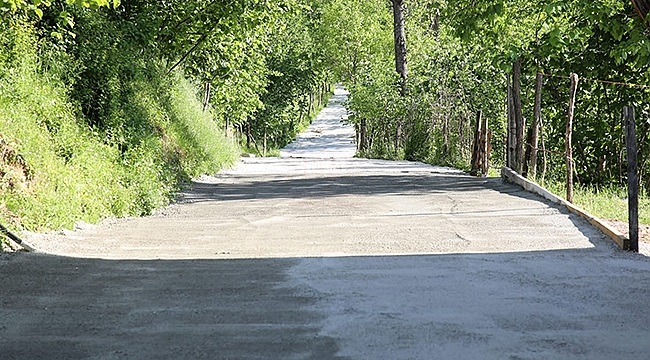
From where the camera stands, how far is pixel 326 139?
227 feet

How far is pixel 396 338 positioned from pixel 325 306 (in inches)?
44.9

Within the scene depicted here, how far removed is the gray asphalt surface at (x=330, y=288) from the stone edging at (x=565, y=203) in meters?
0.16

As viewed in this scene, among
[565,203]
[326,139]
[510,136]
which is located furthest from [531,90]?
[326,139]

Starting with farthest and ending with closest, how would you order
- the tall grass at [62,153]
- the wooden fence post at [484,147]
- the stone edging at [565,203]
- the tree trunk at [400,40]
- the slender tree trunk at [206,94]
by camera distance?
1. the tree trunk at [400,40]
2. the slender tree trunk at [206,94]
3. the wooden fence post at [484,147]
4. the tall grass at [62,153]
5. the stone edging at [565,203]

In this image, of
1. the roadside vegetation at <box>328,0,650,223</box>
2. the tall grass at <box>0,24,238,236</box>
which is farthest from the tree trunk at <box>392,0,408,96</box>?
the tall grass at <box>0,24,238,236</box>

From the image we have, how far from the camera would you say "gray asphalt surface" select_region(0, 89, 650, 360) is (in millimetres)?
5906

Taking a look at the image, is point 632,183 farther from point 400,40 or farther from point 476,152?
point 400,40

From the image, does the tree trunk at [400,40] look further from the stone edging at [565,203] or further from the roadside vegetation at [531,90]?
the stone edging at [565,203]

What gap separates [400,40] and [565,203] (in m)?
26.4

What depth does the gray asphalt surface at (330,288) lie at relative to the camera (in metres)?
5.91

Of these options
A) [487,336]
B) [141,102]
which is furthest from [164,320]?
[141,102]

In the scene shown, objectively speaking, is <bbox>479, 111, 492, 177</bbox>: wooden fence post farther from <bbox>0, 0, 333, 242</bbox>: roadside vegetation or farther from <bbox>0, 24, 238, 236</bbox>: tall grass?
<bbox>0, 24, 238, 236</bbox>: tall grass

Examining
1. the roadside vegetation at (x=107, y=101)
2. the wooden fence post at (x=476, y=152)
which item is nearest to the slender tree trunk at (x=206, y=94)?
the roadside vegetation at (x=107, y=101)

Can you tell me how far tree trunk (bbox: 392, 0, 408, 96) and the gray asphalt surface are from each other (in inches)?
1008
